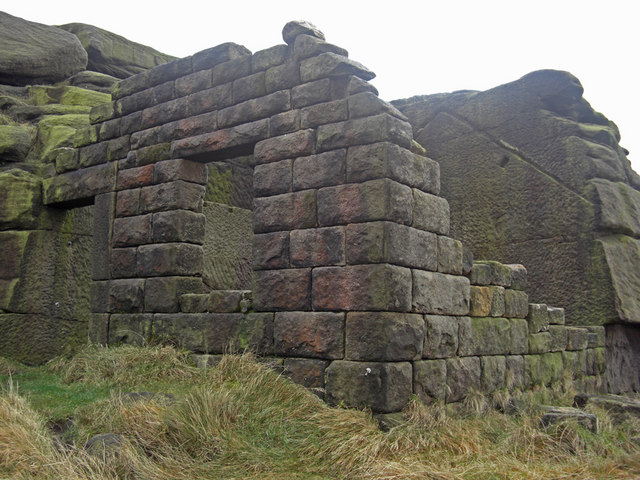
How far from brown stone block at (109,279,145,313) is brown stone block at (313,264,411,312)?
8.15ft

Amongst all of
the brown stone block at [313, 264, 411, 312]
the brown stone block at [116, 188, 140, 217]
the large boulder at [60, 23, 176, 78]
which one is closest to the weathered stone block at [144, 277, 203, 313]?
the brown stone block at [116, 188, 140, 217]

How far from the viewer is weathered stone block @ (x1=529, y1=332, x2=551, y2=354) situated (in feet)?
22.6

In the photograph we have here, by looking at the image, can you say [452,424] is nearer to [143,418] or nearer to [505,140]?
[143,418]

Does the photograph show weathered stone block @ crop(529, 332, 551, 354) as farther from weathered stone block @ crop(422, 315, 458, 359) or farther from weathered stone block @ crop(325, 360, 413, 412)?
weathered stone block @ crop(325, 360, 413, 412)

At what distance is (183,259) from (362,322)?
254 centimetres

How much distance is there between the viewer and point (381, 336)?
4.86 m

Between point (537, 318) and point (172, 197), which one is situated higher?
point (172, 197)

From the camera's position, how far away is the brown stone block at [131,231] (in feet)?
23.0

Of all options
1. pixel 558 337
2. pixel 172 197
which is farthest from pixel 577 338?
pixel 172 197

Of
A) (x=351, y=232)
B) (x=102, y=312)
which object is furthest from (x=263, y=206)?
(x=102, y=312)

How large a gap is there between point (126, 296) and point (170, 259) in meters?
0.75

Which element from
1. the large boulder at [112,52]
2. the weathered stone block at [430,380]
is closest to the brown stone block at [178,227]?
the weathered stone block at [430,380]

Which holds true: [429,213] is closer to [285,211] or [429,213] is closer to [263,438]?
[285,211]

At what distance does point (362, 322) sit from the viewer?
4.96 m
